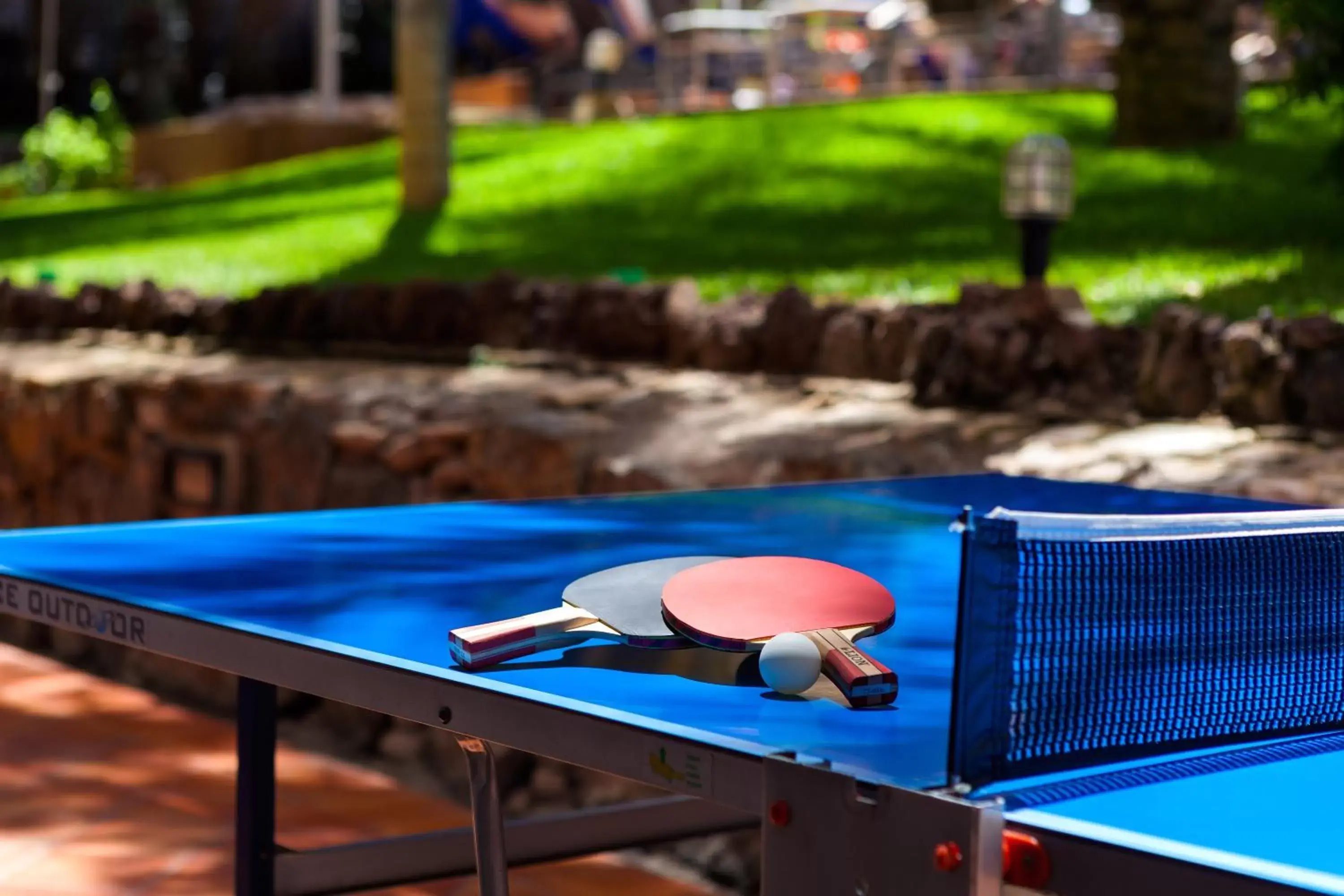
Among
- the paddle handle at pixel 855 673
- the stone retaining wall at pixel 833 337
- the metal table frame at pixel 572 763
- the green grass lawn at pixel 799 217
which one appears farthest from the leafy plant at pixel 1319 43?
the paddle handle at pixel 855 673

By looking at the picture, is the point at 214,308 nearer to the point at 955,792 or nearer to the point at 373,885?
the point at 373,885

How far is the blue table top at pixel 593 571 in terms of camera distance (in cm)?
150

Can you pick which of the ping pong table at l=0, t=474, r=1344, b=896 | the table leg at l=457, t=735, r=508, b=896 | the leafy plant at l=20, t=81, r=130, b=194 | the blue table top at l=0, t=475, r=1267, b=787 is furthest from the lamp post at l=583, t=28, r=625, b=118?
the table leg at l=457, t=735, r=508, b=896

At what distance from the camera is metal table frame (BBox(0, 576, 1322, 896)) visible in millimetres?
1172

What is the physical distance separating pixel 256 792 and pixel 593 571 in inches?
32.0

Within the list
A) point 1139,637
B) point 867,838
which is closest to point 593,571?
point 1139,637

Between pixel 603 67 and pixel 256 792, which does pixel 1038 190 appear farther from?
pixel 603 67

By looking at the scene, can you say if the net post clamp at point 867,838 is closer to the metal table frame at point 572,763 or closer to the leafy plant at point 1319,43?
the metal table frame at point 572,763

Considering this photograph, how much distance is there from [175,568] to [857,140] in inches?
371

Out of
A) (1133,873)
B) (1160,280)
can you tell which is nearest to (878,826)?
(1133,873)

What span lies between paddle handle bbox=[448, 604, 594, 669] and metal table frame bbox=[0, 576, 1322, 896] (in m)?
0.06

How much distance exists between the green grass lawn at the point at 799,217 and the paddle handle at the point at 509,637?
3764 mm

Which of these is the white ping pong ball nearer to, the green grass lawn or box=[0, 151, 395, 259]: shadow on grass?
the green grass lawn

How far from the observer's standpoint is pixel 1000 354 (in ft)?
15.4
